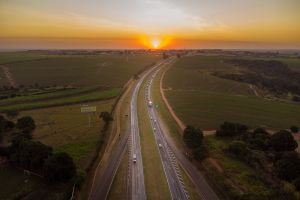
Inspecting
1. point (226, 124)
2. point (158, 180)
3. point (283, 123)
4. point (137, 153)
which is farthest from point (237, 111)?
point (158, 180)

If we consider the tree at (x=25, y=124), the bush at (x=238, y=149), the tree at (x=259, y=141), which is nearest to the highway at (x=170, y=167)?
the bush at (x=238, y=149)

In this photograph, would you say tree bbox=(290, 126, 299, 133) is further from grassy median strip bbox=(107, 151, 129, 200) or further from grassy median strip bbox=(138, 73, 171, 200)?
grassy median strip bbox=(107, 151, 129, 200)

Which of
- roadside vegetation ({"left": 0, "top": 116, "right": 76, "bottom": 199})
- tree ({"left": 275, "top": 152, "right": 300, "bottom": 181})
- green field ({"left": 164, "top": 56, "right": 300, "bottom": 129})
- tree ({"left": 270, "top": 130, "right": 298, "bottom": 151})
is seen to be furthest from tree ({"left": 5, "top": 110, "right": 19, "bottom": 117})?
tree ({"left": 275, "top": 152, "right": 300, "bottom": 181})

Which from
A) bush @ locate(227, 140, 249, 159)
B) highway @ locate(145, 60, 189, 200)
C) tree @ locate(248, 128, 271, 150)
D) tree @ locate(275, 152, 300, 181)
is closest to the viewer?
highway @ locate(145, 60, 189, 200)

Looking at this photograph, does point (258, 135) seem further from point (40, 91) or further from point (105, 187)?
point (40, 91)

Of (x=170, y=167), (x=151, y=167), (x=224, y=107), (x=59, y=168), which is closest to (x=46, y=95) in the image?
(x=59, y=168)

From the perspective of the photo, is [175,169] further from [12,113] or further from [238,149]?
[12,113]
